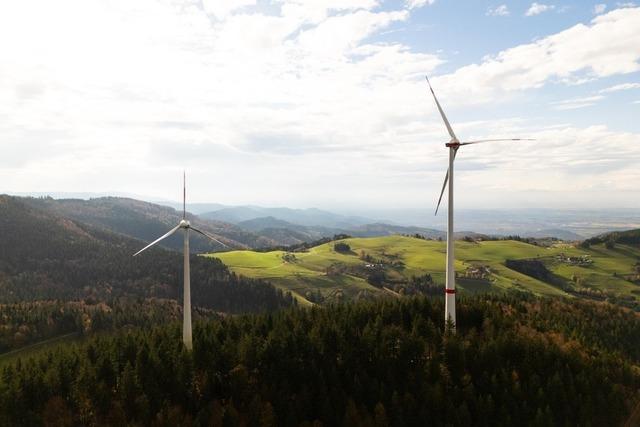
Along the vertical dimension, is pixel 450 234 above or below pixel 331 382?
above

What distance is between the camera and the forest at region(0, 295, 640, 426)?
74.9 metres

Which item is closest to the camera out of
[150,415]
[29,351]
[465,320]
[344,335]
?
Result: [150,415]

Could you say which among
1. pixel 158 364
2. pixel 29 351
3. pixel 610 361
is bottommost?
pixel 29 351

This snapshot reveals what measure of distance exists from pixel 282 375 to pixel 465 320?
2238 inches

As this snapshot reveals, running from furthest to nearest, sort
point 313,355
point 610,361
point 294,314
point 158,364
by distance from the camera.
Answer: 1. point 294,314
2. point 610,361
3. point 313,355
4. point 158,364

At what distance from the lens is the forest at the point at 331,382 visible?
74938mm

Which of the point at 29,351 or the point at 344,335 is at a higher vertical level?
the point at 344,335

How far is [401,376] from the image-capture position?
8825 centimetres

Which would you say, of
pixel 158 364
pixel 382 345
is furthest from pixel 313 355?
pixel 158 364

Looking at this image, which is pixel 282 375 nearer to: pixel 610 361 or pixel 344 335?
pixel 344 335

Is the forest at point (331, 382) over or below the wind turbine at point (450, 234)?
below

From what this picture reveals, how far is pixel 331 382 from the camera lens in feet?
281

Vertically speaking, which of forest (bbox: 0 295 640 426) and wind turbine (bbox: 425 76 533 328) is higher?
wind turbine (bbox: 425 76 533 328)

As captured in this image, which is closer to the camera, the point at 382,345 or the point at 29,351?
the point at 382,345
